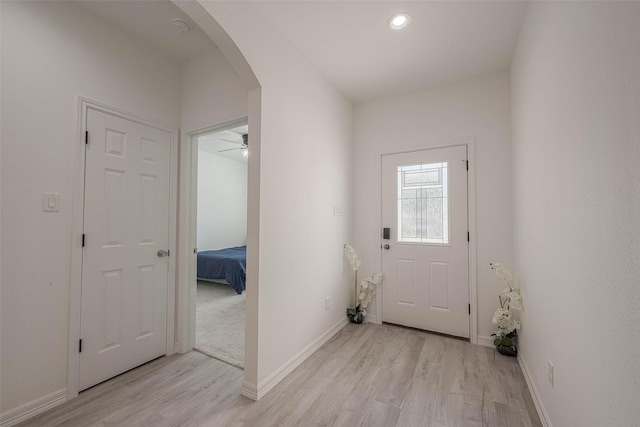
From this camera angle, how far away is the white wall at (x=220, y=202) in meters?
5.91

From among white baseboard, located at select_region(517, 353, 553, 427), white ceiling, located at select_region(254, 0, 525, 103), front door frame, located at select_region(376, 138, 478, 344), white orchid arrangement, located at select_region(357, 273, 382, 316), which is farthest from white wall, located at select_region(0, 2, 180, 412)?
front door frame, located at select_region(376, 138, 478, 344)

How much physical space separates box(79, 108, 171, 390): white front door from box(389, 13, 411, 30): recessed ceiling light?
2120 millimetres

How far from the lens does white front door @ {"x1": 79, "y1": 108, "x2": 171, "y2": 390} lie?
1964mm

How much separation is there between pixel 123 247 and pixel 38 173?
2.37 feet

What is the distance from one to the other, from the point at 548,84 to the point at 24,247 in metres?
3.21

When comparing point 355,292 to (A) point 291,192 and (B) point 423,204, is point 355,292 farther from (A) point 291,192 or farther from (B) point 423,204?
(A) point 291,192

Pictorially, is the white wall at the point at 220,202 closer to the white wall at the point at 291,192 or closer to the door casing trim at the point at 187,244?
the door casing trim at the point at 187,244

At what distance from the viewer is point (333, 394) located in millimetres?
1876

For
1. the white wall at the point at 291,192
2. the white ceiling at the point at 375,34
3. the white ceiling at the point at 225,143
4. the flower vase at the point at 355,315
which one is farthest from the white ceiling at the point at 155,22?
the flower vase at the point at 355,315

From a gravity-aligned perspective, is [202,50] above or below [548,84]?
above

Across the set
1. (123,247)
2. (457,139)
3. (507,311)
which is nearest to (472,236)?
(507,311)

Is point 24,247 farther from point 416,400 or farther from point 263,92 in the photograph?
point 416,400

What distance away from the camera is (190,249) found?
2561 millimetres

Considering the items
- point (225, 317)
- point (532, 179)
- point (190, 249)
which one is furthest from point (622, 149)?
point (225, 317)
